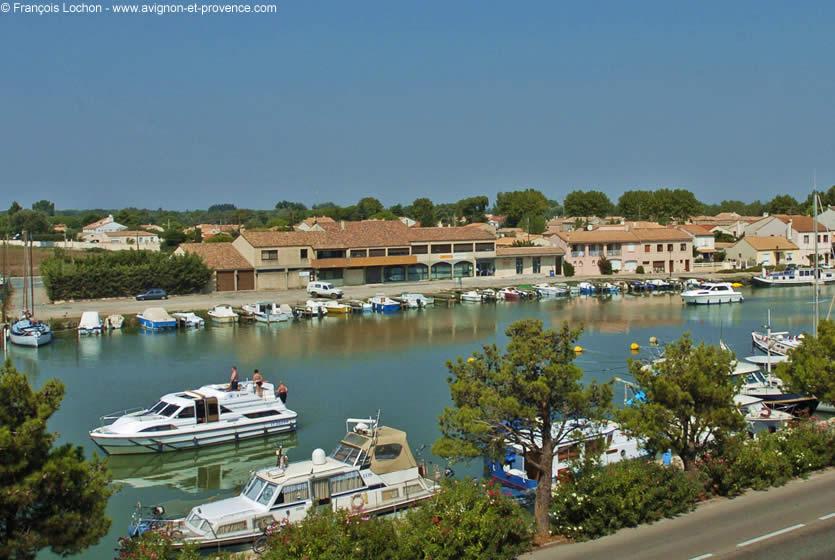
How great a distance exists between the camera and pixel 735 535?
12805 mm

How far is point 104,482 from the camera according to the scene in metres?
11.0

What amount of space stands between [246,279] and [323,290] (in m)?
6.14

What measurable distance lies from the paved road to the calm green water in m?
7.41

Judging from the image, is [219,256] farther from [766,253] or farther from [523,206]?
[523,206]

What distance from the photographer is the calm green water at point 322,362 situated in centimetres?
2241

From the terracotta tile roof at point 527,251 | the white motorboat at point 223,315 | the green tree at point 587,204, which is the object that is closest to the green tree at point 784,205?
the green tree at point 587,204

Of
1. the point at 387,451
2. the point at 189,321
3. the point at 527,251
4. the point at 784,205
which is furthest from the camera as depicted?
the point at 784,205

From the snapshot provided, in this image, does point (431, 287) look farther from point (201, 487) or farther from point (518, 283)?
point (201, 487)

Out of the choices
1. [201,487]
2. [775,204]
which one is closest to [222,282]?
[201,487]

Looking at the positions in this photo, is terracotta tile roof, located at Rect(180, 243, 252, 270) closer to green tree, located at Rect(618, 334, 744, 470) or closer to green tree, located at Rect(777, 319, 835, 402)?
green tree, located at Rect(777, 319, 835, 402)

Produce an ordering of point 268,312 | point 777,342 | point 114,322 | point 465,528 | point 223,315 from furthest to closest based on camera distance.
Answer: point 268,312 → point 223,315 → point 114,322 → point 777,342 → point 465,528

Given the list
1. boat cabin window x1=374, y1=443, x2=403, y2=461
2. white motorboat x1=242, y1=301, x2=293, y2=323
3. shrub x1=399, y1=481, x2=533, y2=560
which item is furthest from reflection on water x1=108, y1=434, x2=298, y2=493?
white motorboat x1=242, y1=301, x2=293, y2=323

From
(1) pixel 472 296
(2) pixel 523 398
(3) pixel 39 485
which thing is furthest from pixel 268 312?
(3) pixel 39 485

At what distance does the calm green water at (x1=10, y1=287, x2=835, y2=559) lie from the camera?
22.4 m
